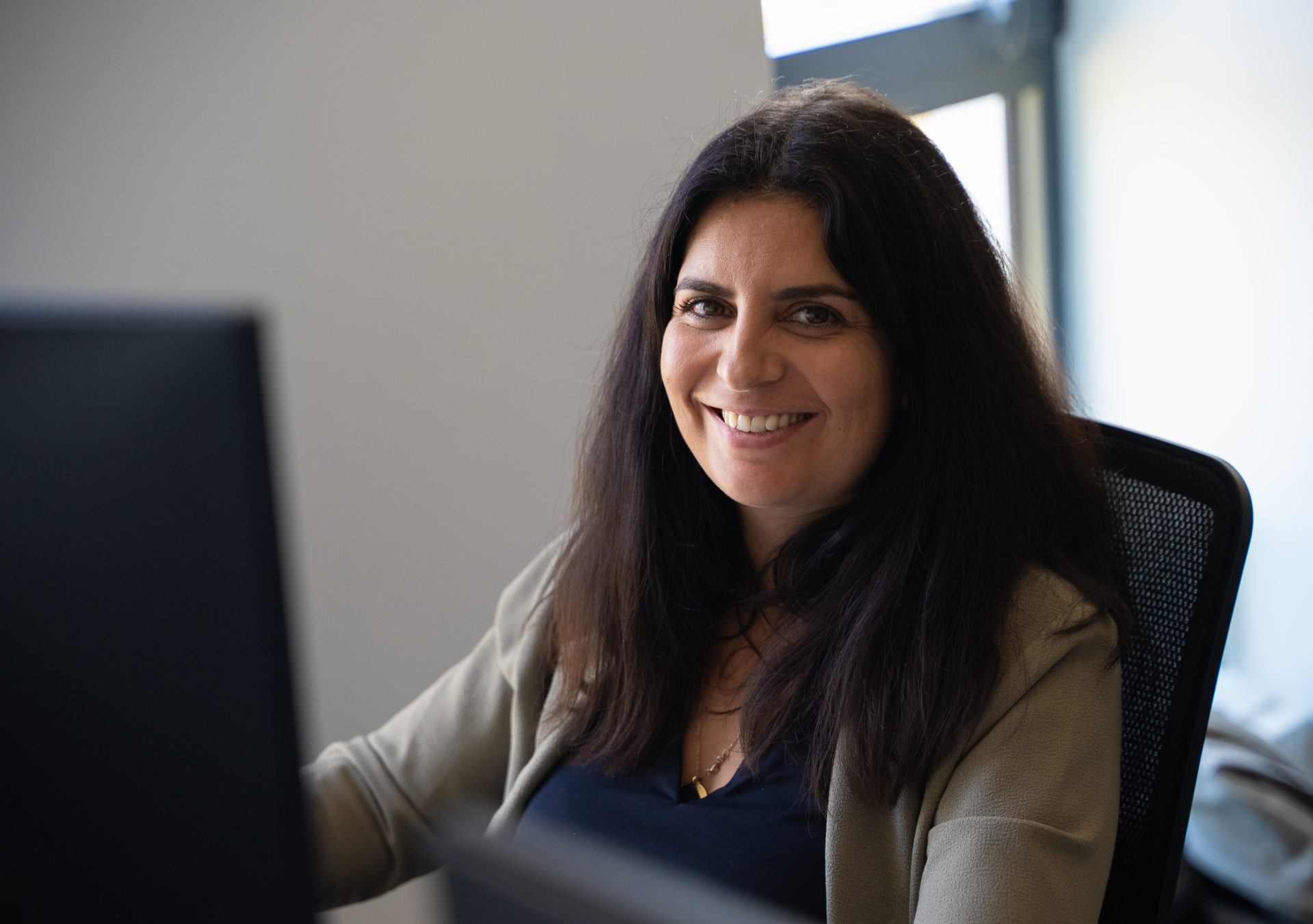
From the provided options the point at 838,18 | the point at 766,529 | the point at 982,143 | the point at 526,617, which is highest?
the point at 838,18

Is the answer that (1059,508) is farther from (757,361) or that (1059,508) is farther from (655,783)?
(655,783)

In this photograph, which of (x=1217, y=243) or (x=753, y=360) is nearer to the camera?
(x=753, y=360)

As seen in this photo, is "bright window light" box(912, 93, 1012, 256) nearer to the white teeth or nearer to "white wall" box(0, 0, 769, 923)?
"white wall" box(0, 0, 769, 923)

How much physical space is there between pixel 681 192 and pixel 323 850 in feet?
2.59

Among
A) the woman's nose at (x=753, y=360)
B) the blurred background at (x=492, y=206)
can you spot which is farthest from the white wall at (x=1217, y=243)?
the woman's nose at (x=753, y=360)

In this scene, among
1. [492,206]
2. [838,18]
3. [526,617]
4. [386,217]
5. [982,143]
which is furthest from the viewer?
A: [982,143]

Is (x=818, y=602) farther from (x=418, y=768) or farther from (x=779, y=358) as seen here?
(x=418, y=768)

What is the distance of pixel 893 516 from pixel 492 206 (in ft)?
3.14

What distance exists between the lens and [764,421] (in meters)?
1.11

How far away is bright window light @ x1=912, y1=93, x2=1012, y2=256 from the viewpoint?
102 inches

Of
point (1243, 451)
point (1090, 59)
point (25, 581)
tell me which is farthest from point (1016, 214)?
point (25, 581)

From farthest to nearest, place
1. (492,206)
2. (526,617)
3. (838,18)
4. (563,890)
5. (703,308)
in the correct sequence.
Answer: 1. (838,18)
2. (492,206)
3. (526,617)
4. (703,308)
5. (563,890)

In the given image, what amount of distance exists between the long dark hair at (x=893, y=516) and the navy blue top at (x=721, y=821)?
1.0 inches

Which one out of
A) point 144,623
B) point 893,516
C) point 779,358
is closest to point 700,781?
point 893,516
